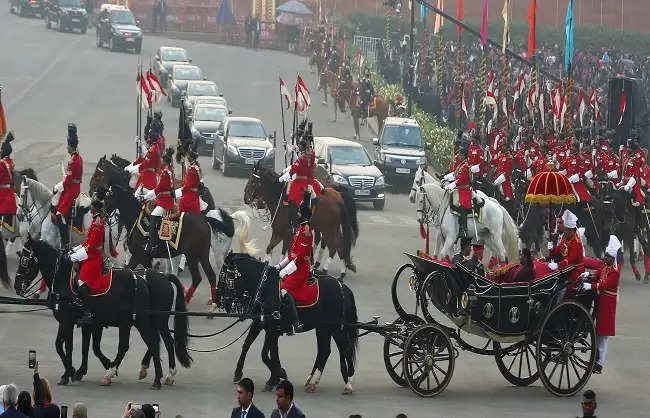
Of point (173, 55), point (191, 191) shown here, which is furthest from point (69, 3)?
point (191, 191)

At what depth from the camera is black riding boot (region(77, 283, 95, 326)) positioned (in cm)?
1866

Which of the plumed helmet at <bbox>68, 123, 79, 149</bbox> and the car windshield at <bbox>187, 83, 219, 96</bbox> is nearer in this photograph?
the plumed helmet at <bbox>68, 123, 79, 149</bbox>

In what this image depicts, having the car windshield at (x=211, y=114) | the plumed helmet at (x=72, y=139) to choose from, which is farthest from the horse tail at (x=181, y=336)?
the car windshield at (x=211, y=114)

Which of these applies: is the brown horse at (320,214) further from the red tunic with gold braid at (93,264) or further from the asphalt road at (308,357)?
the red tunic with gold braid at (93,264)

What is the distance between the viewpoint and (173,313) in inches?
735

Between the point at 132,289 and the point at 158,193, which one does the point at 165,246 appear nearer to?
the point at 158,193

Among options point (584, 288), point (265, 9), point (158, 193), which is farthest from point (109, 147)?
point (265, 9)

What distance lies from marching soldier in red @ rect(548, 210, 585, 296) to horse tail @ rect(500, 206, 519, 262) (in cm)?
828

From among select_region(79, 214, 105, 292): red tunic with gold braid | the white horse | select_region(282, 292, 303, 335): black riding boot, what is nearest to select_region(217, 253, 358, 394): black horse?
select_region(282, 292, 303, 335): black riding boot

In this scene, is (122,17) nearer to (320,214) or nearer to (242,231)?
(320,214)

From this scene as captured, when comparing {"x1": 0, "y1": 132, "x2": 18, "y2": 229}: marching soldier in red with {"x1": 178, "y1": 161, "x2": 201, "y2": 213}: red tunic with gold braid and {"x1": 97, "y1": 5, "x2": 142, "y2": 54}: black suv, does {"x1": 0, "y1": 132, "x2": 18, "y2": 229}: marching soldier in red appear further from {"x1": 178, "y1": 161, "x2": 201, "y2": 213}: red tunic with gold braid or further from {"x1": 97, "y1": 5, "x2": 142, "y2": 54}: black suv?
{"x1": 97, "y1": 5, "x2": 142, "y2": 54}: black suv

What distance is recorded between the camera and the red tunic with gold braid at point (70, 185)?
81.2 feet

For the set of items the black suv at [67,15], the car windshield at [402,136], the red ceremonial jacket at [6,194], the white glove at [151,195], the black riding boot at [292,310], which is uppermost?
the black suv at [67,15]

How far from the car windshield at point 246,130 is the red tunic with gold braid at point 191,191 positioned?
1864 cm
